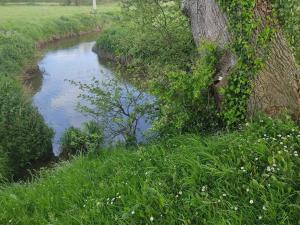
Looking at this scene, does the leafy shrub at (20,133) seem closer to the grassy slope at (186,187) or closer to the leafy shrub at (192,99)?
the grassy slope at (186,187)

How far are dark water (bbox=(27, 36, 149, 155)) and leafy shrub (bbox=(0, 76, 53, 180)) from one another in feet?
2.95

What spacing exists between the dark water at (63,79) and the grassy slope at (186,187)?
4.29 m

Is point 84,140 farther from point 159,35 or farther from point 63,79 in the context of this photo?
point 63,79

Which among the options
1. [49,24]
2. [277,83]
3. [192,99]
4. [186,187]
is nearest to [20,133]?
[192,99]

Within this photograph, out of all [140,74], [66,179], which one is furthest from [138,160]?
[140,74]

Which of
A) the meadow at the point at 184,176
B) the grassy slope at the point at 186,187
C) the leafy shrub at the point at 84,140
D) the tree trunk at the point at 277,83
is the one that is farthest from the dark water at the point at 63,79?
the tree trunk at the point at 277,83

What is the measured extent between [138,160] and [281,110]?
2354mm

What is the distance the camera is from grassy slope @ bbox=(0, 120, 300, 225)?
4.30 meters

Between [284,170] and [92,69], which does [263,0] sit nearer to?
[284,170]

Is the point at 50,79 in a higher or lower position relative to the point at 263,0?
lower

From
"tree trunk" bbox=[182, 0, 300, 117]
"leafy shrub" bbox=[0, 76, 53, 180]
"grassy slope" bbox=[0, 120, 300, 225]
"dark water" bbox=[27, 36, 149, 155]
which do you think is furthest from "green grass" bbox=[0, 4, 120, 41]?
"grassy slope" bbox=[0, 120, 300, 225]

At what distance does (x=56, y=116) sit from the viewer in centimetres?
1606

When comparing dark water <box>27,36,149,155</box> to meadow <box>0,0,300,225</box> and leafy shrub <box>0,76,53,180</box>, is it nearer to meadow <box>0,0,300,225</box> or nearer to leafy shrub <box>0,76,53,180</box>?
leafy shrub <box>0,76,53,180</box>

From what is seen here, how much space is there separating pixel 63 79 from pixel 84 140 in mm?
13635
